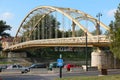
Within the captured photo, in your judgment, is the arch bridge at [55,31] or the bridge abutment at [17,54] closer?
the arch bridge at [55,31]

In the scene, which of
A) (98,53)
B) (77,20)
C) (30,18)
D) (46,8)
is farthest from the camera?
(30,18)

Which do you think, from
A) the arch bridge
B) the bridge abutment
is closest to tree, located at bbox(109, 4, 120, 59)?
the arch bridge

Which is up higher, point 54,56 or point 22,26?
point 22,26

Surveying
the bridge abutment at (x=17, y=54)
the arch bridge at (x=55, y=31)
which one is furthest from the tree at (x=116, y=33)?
the bridge abutment at (x=17, y=54)

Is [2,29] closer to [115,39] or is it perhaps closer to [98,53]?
[98,53]

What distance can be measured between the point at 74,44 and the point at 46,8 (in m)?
27.8

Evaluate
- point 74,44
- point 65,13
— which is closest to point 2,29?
point 65,13

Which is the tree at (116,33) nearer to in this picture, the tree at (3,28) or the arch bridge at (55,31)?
the arch bridge at (55,31)

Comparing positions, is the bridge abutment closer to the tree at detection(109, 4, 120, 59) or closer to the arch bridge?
the arch bridge

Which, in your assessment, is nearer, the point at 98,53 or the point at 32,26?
the point at 98,53

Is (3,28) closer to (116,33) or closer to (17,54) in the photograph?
(17,54)

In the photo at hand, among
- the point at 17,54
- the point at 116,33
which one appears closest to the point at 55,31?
the point at 17,54

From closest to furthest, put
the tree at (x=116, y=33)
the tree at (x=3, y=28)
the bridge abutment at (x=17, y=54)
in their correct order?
the tree at (x=116, y=33) < the bridge abutment at (x=17, y=54) < the tree at (x=3, y=28)

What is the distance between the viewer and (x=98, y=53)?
6888 cm
